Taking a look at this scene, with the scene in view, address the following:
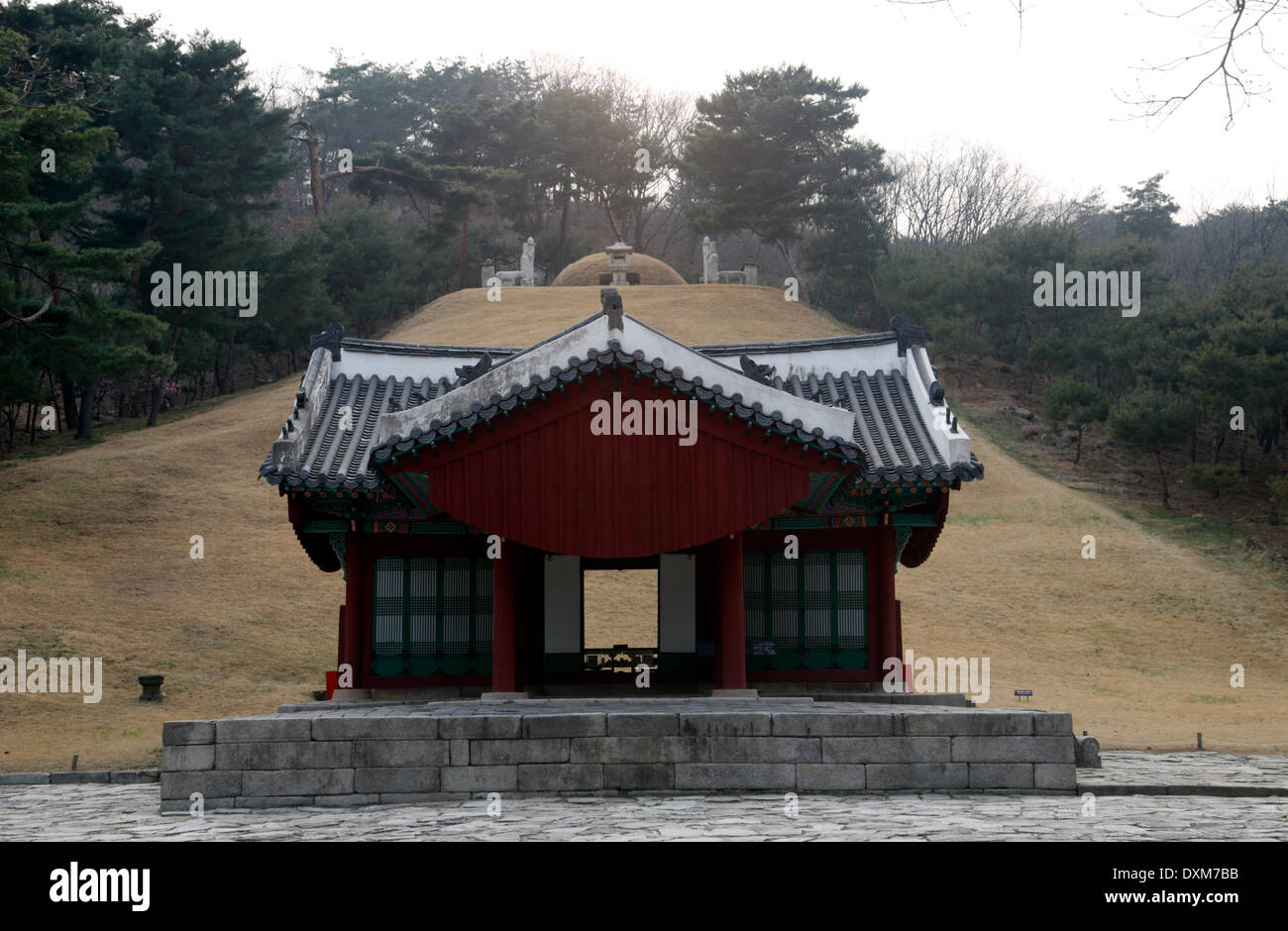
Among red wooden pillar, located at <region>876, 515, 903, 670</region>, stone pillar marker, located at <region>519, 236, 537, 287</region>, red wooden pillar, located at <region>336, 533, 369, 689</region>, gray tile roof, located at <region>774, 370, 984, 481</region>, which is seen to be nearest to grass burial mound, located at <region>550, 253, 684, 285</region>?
stone pillar marker, located at <region>519, 236, 537, 287</region>

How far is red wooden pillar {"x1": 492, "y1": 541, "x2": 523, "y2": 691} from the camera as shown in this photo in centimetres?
1552

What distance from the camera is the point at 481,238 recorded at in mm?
72125

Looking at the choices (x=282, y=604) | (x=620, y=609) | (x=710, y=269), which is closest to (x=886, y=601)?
(x=620, y=609)

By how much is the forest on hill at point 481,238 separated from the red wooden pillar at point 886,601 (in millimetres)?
16609

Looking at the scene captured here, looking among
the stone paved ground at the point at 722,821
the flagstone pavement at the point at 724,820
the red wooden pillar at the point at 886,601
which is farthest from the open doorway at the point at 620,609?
the stone paved ground at the point at 722,821

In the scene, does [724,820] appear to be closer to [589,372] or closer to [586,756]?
[586,756]

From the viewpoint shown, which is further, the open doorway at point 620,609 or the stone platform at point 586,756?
the open doorway at point 620,609

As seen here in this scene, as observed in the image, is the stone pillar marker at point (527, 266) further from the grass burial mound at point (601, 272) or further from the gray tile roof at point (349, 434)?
the gray tile roof at point (349, 434)

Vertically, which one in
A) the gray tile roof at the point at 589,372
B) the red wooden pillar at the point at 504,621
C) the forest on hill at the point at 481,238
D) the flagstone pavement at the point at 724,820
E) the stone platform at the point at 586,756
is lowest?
the flagstone pavement at the point at 724,820

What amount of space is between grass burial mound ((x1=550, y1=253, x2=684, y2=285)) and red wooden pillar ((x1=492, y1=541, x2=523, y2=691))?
51.9 meters

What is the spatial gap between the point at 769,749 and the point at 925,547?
25.0 feet

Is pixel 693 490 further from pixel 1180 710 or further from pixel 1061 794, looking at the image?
pixel 1180 710

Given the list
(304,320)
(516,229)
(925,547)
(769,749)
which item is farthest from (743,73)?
(769,749)

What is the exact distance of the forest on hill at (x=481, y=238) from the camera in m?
37.1
